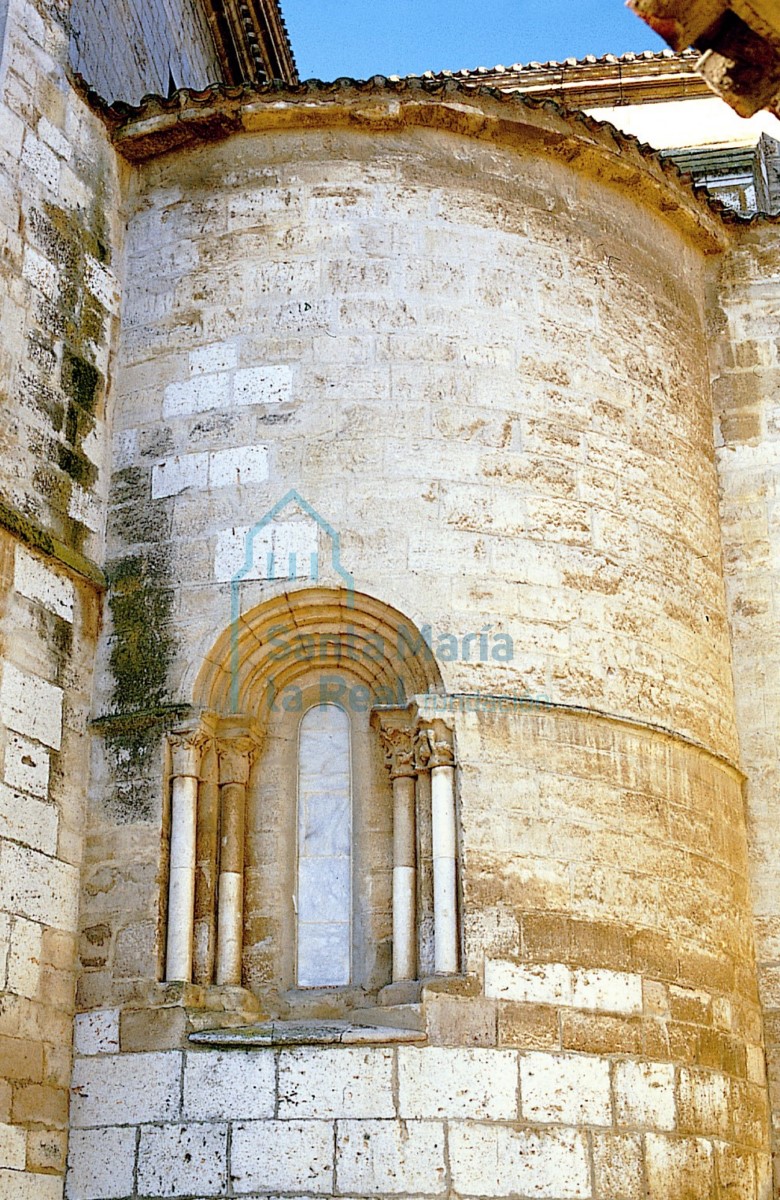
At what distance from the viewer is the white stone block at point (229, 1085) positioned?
7059 mm

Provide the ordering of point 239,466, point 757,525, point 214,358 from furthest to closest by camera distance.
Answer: point 757,525, point 214,358, point 239,466

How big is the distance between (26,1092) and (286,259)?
4.52m

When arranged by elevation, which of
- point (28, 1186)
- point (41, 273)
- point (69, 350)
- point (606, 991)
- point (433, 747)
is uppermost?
point (41, 273)

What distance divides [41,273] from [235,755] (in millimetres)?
2734

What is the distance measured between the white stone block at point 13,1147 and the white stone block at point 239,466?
3.27m

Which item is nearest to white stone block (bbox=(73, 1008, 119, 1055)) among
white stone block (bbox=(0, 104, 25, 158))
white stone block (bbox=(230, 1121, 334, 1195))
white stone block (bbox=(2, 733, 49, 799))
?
white stone block (bbox=(230, 1121, 334, 1195))

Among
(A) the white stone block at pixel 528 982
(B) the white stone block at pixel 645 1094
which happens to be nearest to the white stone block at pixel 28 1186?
(A) the white stone block at pixel 528 982

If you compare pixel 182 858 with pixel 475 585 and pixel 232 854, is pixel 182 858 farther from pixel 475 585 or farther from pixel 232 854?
pixel 475 585

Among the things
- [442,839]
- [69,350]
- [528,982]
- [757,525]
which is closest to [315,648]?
[442,839]

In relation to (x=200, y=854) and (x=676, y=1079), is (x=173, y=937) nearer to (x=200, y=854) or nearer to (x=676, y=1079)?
(x=200, y=854)

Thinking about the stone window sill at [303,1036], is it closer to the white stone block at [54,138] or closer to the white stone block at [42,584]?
the white stone block at [42,584]

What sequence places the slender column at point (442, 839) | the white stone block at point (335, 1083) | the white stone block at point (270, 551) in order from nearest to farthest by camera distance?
the white stone block at point (335, 1083), the slender column at point (442, 839), the white stone block at point (270, 551)

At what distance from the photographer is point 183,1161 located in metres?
7.03

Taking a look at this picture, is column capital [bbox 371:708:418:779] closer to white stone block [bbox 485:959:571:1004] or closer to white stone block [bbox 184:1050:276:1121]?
white stone block [bbox 485:959:571:1004]
